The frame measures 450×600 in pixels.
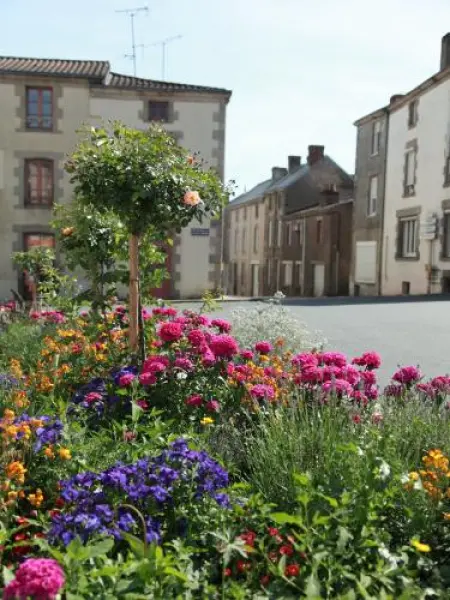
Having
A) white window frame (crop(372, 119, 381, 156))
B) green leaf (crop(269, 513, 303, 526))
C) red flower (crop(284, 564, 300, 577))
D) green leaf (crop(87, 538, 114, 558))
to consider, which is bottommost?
red flower (crop(284, 564, 300, 577))

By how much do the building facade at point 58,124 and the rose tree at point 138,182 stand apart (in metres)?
16.2

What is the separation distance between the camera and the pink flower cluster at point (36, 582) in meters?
1.54

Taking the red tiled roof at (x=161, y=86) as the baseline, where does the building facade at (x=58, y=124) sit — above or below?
below

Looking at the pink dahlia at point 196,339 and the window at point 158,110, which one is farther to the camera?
the window at point 158,110

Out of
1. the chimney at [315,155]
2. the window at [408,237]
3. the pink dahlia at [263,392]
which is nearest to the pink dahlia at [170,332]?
the pink dahlia at [263,392]

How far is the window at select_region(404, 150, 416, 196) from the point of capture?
25633 mm

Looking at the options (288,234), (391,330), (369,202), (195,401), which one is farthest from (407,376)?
(288,234)

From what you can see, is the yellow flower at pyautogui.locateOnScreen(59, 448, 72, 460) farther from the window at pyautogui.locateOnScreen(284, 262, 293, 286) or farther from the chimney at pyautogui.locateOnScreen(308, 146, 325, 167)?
the chimney at pyautogui.locateOnScreen(308, 146, 325, 167)

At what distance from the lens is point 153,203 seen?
5070 millimetres

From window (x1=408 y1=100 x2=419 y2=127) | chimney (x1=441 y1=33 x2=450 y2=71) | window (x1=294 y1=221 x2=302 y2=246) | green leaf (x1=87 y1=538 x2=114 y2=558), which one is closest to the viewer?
green leaf (x1=87 y1=538 x2=114 y2=558)

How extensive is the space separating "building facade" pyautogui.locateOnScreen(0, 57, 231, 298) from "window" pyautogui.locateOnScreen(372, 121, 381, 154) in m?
9.13

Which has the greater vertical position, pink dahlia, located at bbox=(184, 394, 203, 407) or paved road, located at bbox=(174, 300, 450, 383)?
pink dahlia, located at bbox=(184, 394, 203, 407)

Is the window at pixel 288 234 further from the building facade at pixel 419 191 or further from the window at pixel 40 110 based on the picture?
the window at pixel 40 110

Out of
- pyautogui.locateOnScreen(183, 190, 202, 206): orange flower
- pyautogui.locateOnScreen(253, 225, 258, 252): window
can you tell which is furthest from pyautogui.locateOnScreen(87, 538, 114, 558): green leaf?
pyautogui.locateOnScreen(253, 225, 258, 252): window
